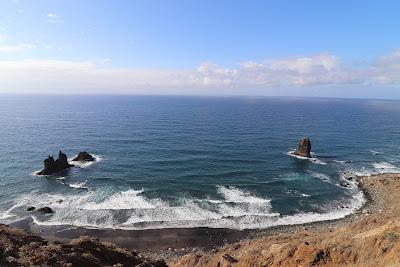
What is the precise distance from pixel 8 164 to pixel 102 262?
65.3 meters

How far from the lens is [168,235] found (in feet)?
165

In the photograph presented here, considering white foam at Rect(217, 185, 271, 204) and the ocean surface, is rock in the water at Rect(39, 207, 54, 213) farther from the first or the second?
white foam at Rect(217, 185, 271, 204)

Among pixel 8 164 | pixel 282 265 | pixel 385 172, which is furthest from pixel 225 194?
pixel 8 164

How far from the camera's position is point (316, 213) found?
58375 mm

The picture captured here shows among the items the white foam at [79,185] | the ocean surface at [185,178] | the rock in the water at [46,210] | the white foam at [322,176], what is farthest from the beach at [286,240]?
the white foam at [79,185]

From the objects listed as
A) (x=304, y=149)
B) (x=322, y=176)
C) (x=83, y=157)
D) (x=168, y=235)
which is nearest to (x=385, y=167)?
(x=304, y=149)

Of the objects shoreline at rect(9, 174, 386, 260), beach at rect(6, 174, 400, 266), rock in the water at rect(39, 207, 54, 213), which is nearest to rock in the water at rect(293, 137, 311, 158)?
beach at rect(6, 174, 400, 266)

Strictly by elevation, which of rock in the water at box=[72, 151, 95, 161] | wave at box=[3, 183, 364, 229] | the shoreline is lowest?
the shoreline

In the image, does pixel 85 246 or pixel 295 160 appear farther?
pixel 295 160

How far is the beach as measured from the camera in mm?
30266

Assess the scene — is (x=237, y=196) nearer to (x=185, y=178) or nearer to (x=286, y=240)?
(x=185, y=178)

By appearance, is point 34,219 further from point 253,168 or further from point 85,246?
point 253,168

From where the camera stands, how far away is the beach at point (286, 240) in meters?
30.3

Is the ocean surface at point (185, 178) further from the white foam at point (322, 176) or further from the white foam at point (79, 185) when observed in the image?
the white foam at point (79, 185)
